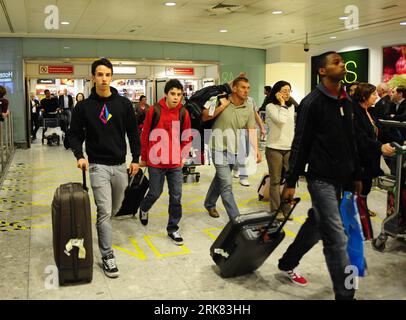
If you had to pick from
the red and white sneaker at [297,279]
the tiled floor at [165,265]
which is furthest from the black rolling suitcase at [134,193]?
the red and white sneaker at [297,279]

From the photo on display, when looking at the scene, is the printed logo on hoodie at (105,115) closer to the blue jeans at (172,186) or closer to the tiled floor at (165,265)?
the blue jeans at (172,186)

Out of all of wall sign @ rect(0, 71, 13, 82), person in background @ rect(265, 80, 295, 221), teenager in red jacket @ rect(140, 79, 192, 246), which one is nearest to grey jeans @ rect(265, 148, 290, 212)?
person in background @ rect(265, 80, 295, 221)

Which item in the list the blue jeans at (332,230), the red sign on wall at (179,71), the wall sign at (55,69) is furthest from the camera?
the red sign on wall at (179,71)

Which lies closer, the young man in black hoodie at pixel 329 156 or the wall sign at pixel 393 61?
the young man in black hoodie at pixel 329 156

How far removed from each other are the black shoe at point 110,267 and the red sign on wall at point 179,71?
527 inches

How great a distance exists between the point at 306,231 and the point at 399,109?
17.3ft

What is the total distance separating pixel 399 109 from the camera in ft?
24.6

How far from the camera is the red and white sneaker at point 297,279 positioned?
3303mm

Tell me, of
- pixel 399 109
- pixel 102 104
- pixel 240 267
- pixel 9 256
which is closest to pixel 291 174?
pixel 240 267

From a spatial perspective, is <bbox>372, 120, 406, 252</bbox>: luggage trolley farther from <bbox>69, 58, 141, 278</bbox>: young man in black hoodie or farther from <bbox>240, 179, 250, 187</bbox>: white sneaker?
<bbox>240, 179, 250, 187</bbox>: white sneaker

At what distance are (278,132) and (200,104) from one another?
0.88 meters

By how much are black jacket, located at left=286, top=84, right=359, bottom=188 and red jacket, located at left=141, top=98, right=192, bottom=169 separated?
155 cm

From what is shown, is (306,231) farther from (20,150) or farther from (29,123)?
(29,123)

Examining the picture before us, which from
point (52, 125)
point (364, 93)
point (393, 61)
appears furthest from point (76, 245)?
point (393, 61)
